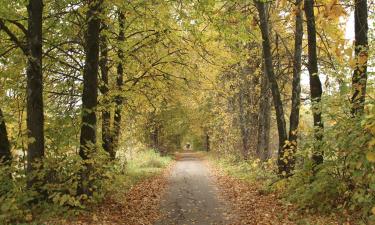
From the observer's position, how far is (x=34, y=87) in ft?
28.9

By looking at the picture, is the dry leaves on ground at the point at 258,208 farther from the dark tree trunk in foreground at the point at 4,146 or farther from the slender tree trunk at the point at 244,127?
the slender tree trunk at the point at 244,127

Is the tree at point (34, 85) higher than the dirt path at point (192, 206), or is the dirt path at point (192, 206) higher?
the tree at point (34, 85)

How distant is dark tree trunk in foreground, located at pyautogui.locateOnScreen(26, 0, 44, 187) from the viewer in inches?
344

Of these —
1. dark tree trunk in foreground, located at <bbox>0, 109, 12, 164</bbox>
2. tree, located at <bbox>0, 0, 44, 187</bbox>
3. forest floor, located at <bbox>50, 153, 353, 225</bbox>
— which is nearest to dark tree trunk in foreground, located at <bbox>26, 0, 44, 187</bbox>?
tree, located at <bbox>0, 0, 44, 187</bbox>

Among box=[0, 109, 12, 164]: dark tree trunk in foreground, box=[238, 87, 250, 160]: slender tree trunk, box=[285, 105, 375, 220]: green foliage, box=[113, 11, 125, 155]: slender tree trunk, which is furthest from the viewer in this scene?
box=[238, 87, 250, 160]: slender tree trunk

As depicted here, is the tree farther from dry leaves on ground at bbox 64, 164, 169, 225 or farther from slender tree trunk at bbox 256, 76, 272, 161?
slender tree trunk at bbox 256, 76, 272, 161

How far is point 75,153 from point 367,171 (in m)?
6.93

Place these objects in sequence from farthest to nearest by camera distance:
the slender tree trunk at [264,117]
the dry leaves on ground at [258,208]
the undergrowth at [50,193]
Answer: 1. the slender tree trunk at [264,117]
2. the dry leaves on ground at [258,208]
3. the undergrowth at [50,193]

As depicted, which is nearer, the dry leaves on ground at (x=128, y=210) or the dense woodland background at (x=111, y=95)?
the dense woodland background at (x=111, y=95)

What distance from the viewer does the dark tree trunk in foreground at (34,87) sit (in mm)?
8727

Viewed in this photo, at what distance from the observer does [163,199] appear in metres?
13.0

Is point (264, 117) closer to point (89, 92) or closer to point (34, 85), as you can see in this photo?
point (89, 92)

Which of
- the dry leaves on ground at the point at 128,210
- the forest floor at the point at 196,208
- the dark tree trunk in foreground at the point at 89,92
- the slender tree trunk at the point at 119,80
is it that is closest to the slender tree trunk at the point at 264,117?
the forest floor at the point at 196,208

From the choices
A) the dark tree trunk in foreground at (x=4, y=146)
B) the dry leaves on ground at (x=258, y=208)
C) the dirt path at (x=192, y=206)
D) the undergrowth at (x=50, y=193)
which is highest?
the dark tree trunk in foreground at (x=4, y=146)
